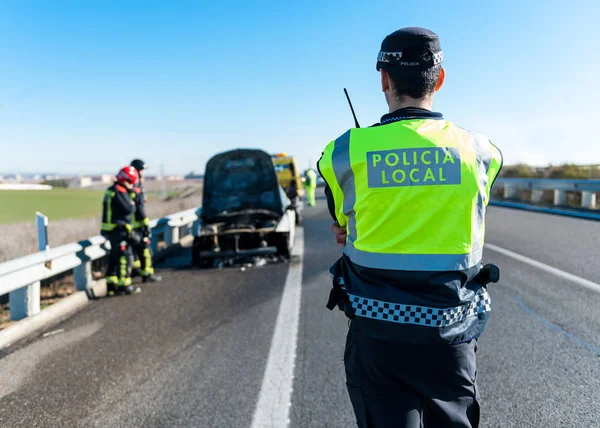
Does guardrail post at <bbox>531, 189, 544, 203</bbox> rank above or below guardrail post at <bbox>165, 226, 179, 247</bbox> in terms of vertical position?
above

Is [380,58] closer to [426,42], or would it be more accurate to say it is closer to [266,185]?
[426,42]

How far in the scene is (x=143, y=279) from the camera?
8.35 m

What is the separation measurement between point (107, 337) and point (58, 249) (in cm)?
191

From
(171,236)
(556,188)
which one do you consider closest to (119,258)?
(171,236)

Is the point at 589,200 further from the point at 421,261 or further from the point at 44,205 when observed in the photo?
the point at 421,261

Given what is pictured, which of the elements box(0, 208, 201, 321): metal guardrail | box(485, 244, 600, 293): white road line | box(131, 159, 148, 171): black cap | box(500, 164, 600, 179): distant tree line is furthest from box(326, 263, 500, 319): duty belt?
box(500, 164, 600, 179): distant tree line

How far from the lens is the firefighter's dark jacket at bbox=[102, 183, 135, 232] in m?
7.65

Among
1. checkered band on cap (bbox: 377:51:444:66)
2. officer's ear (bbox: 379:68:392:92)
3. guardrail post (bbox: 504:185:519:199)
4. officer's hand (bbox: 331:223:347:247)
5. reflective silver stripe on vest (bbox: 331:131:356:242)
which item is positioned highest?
checkered band on cap (bbox: 377:51:444:66)

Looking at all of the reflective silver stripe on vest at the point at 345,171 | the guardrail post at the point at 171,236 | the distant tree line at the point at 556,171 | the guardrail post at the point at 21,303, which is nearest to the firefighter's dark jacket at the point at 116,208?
the guardrail post at the point at 21,303

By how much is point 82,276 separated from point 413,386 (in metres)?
6.49

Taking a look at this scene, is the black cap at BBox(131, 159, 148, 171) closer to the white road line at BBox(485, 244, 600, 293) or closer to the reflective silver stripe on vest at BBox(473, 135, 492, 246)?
the white road line at BBox(485, 244, 600, 293)

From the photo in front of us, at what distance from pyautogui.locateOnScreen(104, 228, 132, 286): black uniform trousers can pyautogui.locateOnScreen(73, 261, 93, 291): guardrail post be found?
29cm

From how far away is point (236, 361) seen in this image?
4453 mm

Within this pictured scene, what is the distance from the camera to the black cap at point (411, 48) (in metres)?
1.94
